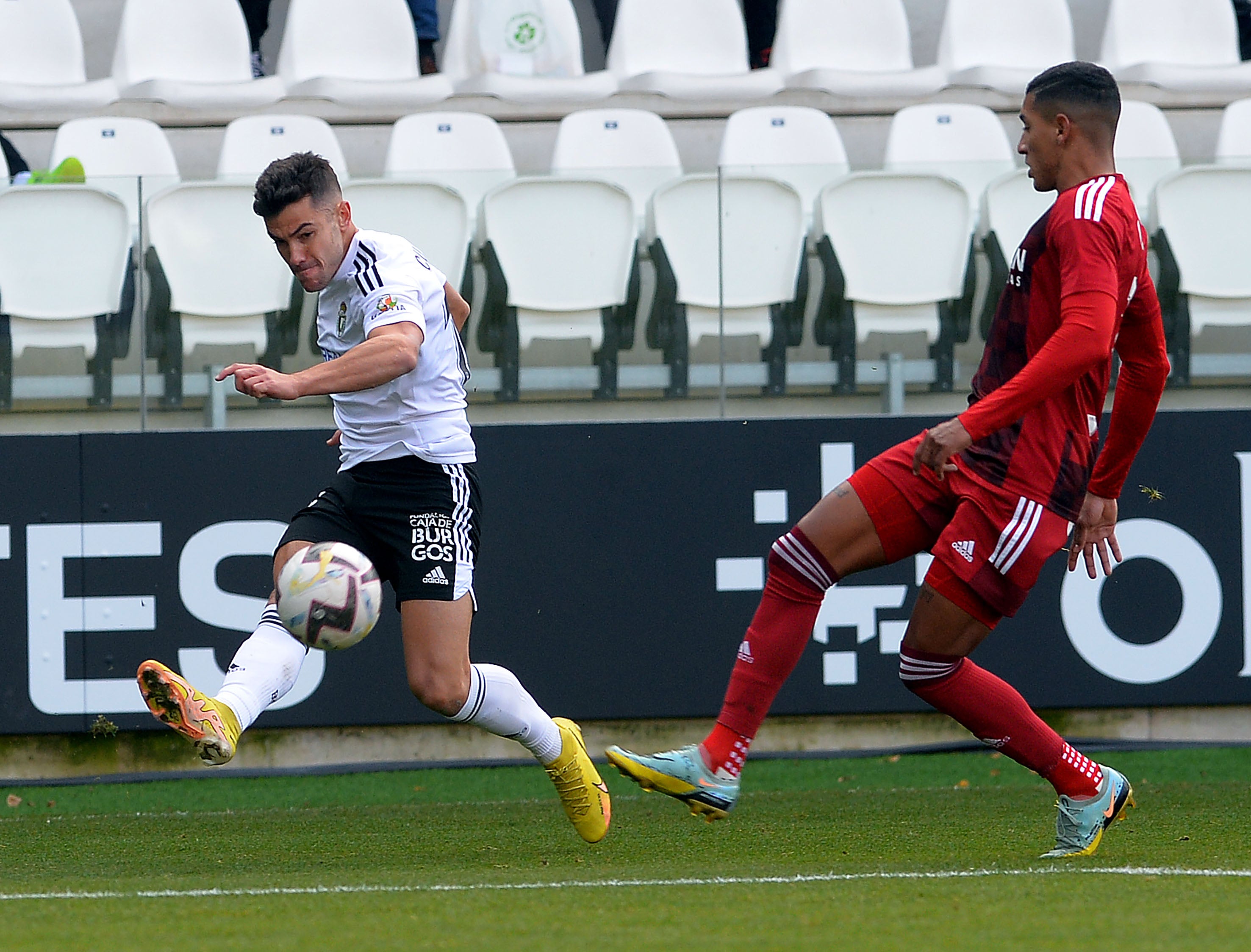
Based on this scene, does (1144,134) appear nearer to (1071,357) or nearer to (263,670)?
(1071,357)

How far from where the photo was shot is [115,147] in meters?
8.62

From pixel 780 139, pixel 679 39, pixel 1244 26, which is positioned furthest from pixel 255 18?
pixel 1244 26

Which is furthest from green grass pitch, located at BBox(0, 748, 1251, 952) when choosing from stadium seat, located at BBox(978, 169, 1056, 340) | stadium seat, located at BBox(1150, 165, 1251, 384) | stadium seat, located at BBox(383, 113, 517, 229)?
stadium seat, located at BBox(383, 113, 517, 229)

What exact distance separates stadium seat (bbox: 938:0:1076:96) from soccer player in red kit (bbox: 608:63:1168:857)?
22.2ft

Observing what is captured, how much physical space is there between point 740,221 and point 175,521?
8.62 feet

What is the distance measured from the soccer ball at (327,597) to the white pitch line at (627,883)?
0.63 meters

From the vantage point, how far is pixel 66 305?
21.4 ft

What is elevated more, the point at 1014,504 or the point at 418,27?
Answer: the point at 418,27

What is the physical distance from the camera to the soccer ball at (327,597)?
398 centimetres

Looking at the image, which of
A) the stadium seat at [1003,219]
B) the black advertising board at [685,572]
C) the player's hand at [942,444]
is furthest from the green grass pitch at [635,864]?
the stadium seat at [1003,219]

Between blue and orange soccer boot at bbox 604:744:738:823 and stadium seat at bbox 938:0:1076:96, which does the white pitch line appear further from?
stadium seat at bbox 938:0:1076:96

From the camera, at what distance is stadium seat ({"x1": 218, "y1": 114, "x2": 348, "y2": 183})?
8.54m

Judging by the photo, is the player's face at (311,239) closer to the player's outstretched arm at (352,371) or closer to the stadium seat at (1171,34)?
the player's outstretched arm at (352,371)

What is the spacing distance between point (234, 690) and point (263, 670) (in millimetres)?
121
